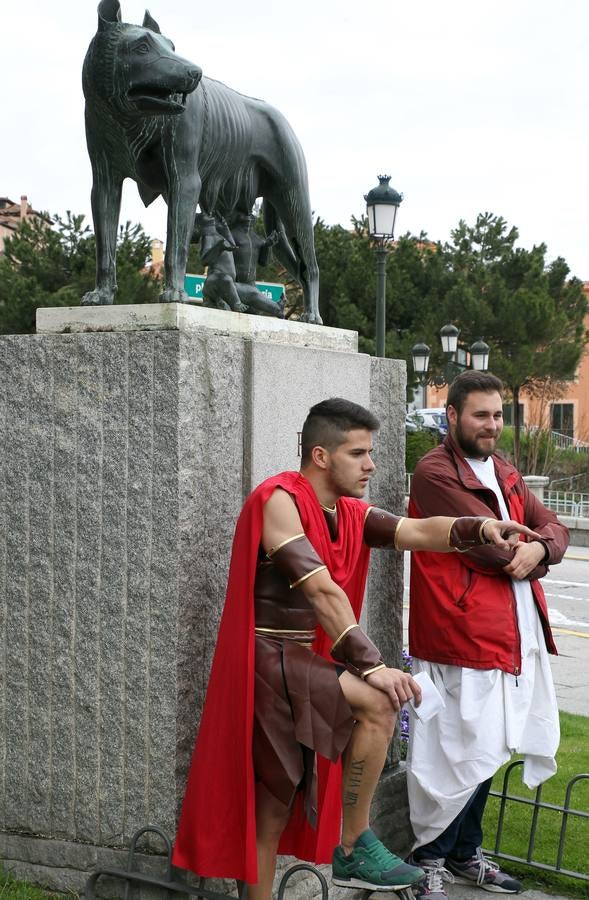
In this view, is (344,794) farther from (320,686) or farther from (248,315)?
(248,315)

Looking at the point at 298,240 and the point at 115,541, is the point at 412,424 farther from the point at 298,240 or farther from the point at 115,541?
the point at 115,541

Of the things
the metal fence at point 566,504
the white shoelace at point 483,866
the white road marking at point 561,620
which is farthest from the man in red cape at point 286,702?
the metal fence at point 566,504

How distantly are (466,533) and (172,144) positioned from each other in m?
1.72

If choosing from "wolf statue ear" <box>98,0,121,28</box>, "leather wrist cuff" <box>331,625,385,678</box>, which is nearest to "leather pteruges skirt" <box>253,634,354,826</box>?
"leather wrist cuff" <box>331,625,385,678</box>

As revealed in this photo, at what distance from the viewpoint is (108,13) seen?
3.77 m

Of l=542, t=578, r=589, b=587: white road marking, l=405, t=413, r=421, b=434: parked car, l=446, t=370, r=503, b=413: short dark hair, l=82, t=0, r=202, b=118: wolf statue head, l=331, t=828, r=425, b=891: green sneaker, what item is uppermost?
l=82, t=0, r=202, b=118: wolf statue head

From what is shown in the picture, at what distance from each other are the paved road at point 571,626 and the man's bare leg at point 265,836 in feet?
16.3

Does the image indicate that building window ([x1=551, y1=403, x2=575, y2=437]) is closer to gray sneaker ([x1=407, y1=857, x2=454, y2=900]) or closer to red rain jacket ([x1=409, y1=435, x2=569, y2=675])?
red rain jacket ([x1=409, y1=435, x2=569, y2=675])

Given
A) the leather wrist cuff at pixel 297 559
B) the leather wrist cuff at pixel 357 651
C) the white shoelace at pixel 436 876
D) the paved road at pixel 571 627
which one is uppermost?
the leather wrist cuff at pixel 297 559

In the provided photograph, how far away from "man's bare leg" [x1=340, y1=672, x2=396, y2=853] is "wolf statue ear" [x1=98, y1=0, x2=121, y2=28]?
7.63ft

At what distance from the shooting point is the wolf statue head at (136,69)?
3723 mm

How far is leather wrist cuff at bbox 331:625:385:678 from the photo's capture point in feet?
10.4

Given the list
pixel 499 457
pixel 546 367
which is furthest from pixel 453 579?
pixel 546 367

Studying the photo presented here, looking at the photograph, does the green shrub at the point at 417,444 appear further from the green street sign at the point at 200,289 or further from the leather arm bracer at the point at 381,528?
the leather arm bracer at the point at 381,528
